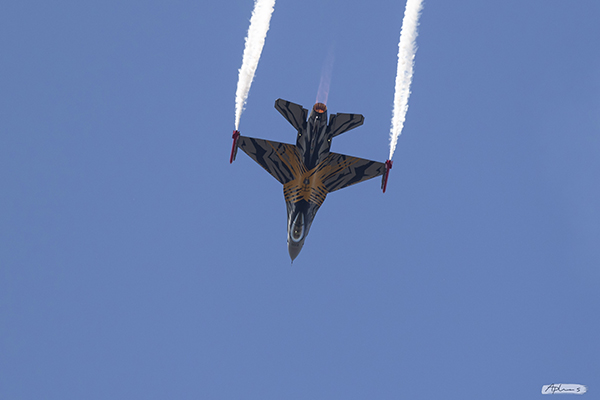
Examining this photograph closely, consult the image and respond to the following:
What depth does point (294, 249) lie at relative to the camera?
28906 mm

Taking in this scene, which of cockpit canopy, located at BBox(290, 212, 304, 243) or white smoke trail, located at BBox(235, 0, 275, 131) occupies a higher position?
white smoke trail, located at BBox(235, 0, 275, 131)

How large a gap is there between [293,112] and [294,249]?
8.26m

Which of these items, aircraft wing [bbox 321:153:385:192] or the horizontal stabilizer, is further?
aircraft wing [bbox 321:153:385:192]

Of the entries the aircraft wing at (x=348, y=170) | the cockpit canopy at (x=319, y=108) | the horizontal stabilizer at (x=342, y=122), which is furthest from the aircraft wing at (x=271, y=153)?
the cockpit canopy at (x=319, y=108)

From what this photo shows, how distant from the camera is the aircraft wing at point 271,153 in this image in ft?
100

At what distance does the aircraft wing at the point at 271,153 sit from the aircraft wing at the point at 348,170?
2841 mm

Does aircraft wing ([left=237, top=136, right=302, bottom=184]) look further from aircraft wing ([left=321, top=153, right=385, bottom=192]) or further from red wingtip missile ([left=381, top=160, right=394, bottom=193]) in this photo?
red wingtip missile ([left=381, top=160, right=394, bottom=193])

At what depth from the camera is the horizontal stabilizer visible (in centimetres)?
2884

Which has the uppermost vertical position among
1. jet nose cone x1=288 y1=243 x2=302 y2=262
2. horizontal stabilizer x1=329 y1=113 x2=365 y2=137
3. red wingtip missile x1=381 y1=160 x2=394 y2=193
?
horizontal stabilizer x1=329 y1=113 x2=365 y2=137

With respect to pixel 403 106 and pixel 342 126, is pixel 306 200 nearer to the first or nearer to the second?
pixel 342 126

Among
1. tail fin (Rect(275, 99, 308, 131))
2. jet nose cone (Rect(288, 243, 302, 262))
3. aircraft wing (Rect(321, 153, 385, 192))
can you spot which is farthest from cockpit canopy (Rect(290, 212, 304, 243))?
tail fin (Rect(275, 99, 308, 131))

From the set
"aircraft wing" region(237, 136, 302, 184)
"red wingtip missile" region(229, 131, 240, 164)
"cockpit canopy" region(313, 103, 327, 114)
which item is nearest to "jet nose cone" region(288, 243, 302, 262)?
"aircraft wing" region(237, 136, 302, 184)

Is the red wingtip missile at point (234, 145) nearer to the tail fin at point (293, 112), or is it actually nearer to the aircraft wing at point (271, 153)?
the aircraft wing at point (271, 153)

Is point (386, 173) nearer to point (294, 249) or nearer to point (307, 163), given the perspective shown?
point (307, 163)
